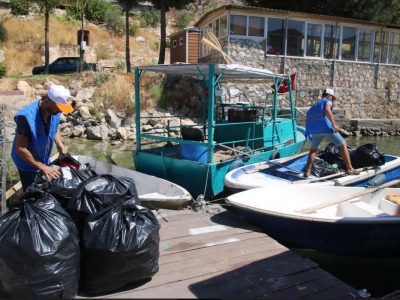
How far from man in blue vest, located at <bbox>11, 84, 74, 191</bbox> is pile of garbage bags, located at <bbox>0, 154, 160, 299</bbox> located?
12.6 inches

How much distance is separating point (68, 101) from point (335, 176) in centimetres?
498

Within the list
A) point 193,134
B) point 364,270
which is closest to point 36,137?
point 193,134

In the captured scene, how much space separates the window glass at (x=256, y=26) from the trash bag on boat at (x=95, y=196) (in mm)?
15794

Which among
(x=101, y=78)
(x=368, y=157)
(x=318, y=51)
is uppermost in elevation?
(x=318, y=51)

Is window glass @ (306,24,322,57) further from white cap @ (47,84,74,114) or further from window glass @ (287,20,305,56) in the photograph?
white cap @ (47,84,74,114)

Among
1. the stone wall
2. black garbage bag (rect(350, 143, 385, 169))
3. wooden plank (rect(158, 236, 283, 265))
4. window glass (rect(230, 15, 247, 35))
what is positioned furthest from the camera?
the stone wall

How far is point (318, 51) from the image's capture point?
19641 mm

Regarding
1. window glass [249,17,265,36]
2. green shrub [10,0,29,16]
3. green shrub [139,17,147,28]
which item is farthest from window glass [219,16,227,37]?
green shrub [10,0,29,16]

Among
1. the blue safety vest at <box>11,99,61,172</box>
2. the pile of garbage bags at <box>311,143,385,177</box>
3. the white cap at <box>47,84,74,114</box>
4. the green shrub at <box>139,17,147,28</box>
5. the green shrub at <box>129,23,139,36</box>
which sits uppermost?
the green shrub at <box>139,17,147,28</box>

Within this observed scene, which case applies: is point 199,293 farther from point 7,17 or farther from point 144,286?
point 7,17

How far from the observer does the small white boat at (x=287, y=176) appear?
641cm

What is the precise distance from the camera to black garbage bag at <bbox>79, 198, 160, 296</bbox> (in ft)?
10.1

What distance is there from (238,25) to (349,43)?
22.6ft

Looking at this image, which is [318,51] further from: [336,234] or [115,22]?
[115,22]
